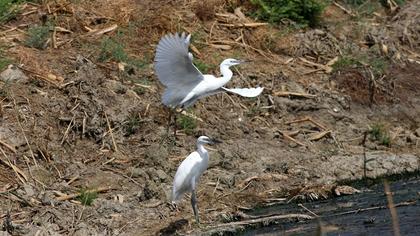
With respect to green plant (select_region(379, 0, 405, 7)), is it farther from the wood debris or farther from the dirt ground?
the wood debris

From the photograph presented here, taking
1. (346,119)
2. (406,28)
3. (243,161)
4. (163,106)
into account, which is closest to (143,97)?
(163,106)

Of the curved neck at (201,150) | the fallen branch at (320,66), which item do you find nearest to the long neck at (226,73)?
the curved neck at (201,150)

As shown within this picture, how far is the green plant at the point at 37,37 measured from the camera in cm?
1225

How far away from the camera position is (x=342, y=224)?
9.30 m

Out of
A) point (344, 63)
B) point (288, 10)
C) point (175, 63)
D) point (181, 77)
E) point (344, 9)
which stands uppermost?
point (175, 63)

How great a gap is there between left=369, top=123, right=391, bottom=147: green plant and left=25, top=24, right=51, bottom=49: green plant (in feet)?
14.0

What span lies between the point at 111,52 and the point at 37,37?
0.94 metres

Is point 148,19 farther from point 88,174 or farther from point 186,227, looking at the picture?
point 186,227

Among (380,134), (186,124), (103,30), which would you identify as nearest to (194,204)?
(186,124)

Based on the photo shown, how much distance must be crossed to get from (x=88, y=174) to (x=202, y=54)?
3358 mm

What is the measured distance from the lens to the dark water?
905 centimetres

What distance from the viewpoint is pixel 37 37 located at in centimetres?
1226

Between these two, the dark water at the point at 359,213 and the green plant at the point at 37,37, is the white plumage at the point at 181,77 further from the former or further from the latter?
the green plant at the point at 37,37

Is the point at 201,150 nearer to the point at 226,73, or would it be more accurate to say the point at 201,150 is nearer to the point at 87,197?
the point at 226,73
